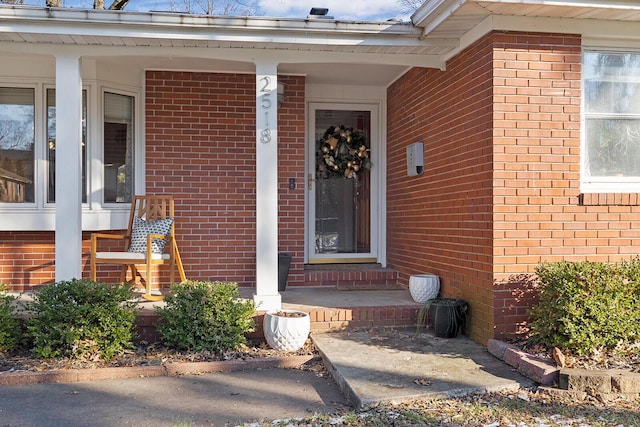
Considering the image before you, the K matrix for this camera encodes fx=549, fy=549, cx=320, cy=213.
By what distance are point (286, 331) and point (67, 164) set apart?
2445 mm

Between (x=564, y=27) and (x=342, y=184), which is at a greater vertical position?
(x=564, y=27)

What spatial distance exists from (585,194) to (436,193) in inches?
57.7

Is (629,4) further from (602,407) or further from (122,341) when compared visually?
(122,341)

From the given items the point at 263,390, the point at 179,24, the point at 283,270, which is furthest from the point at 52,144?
the point at 263,390

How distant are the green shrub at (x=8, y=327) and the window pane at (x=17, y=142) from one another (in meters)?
1.80

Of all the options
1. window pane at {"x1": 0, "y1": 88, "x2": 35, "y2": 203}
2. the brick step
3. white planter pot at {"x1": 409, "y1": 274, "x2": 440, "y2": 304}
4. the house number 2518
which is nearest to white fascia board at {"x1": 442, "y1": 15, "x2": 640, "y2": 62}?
the house number 2518

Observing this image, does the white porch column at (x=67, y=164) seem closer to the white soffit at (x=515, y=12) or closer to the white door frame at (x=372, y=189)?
the white door frame at (x=372, y=189)

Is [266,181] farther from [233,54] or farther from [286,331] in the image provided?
[286,331]

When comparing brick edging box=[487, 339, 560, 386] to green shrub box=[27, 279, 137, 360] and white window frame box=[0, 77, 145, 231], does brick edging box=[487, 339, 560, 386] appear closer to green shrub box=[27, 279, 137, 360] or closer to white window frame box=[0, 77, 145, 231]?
green shrub box=[27, 279, 137, 360]

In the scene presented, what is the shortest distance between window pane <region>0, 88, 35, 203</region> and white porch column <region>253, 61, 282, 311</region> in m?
2.67

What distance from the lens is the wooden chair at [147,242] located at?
17.7 ft

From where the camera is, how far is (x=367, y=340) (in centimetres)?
479

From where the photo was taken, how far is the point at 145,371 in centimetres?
416

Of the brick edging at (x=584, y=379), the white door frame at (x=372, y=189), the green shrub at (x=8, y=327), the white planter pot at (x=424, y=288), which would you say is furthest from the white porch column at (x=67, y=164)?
the brick edging at (x=584, y=379)
